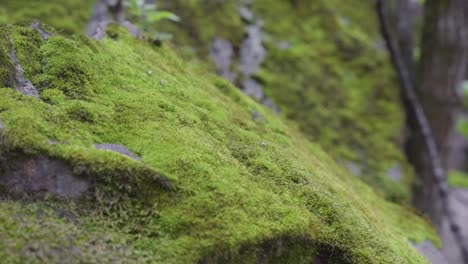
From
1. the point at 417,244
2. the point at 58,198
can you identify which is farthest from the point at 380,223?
the point at 58,198

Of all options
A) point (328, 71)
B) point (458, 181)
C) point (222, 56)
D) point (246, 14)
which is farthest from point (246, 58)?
point (458, 181)

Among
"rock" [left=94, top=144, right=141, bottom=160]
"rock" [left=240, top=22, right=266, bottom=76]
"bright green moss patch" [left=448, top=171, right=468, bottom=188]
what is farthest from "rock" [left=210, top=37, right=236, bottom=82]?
"bright green moss patch" [left=448, top=171, right=468, bottom=188]

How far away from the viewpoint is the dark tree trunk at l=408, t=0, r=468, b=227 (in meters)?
6.61

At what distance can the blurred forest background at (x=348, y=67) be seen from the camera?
5520 mm

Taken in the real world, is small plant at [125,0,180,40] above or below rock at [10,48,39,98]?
above

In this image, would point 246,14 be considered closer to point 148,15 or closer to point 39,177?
point 148,15

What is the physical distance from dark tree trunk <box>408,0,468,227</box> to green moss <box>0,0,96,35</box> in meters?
4.68

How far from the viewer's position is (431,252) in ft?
13.4

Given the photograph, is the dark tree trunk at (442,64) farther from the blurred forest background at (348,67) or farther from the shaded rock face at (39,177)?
the shaded rock face at (39,177)

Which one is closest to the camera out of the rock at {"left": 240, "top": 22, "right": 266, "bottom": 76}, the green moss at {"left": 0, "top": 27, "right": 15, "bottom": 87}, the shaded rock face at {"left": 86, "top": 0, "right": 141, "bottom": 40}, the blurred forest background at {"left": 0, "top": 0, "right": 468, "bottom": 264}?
the green moss at {"left": 0, "top": 27, "right": 15, "bottom": 87}

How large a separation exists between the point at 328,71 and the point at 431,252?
2981mm

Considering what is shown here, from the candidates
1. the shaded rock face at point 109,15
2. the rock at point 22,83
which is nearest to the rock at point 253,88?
the shaded rock face at point 109,15

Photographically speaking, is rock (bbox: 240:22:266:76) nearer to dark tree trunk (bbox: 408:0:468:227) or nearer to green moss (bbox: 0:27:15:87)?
dark tree trunk (bbox: 408:0:468:227)

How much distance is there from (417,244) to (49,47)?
3.40 meters
